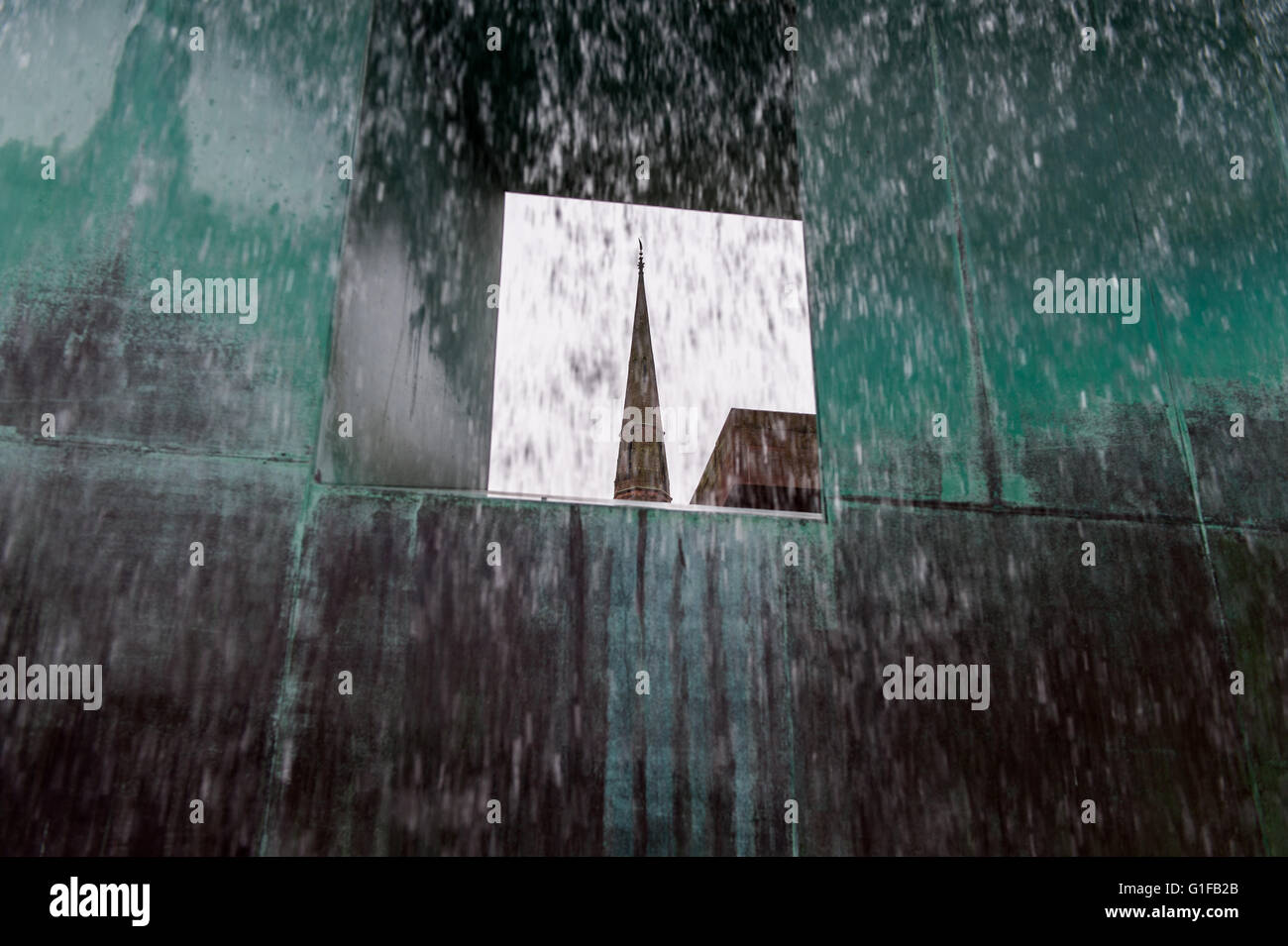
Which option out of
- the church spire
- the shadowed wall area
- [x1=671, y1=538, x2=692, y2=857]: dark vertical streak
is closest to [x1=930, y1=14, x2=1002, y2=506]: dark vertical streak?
the shadowed wall area

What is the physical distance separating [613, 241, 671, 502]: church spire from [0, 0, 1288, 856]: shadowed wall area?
16.2 metres

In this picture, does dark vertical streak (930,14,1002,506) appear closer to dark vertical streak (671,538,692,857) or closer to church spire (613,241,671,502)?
dark vertical streak (671,538,692,857)

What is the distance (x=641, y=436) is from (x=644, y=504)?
19436 millimetres

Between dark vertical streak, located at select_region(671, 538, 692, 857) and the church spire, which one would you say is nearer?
dark vertical streak, located at select_region(671, 538, 692, 857)

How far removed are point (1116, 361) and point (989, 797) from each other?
2.90 meters

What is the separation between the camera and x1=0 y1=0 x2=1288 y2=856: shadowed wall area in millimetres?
4559

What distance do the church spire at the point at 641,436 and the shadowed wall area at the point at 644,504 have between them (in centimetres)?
1625

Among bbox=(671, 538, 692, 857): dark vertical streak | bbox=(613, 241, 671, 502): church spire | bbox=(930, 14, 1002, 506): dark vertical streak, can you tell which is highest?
bbox=(613, 241, 671, 502): church spire

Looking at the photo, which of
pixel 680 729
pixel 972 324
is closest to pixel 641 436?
pixel 972 324

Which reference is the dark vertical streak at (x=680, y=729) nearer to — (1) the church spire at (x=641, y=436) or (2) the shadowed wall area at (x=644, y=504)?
(2) the shadowed wall area at (x=644, y=504)

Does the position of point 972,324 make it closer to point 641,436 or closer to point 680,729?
point 680,729

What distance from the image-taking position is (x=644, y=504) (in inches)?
209
